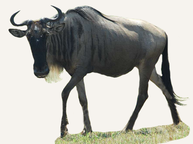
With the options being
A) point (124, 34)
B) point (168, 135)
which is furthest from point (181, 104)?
point (124, 34)

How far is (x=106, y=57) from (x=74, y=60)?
0.59 metres

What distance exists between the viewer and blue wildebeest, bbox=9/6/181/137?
8.61m

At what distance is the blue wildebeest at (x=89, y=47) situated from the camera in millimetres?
8609

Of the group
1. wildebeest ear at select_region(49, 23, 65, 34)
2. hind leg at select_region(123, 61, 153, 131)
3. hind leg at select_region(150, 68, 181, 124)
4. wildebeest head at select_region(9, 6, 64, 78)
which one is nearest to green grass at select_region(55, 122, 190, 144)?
hind leg at select_region(123, 61, 153, 131)

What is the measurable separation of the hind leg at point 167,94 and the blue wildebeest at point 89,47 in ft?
1.47

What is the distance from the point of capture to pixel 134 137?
29.9 feet

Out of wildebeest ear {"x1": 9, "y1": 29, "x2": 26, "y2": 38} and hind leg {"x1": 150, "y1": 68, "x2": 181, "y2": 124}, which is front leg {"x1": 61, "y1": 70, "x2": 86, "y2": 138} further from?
hind leg {"x1": 150, "y1": 68, "x2": 181, "y2": 124}

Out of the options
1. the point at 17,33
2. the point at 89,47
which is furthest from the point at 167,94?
the point at 17,33

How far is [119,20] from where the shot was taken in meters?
9.48

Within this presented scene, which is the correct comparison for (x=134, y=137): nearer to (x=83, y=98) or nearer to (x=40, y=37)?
(x=83, y=98)

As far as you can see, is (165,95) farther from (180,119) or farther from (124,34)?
(124,34)

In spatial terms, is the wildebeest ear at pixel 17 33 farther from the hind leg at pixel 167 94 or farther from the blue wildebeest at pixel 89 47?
the hind leg at pixel 167 94

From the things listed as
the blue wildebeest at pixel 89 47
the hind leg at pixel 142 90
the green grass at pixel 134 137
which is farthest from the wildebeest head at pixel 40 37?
the hind leg at pixel 142 90

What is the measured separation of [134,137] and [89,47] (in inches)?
68.1
